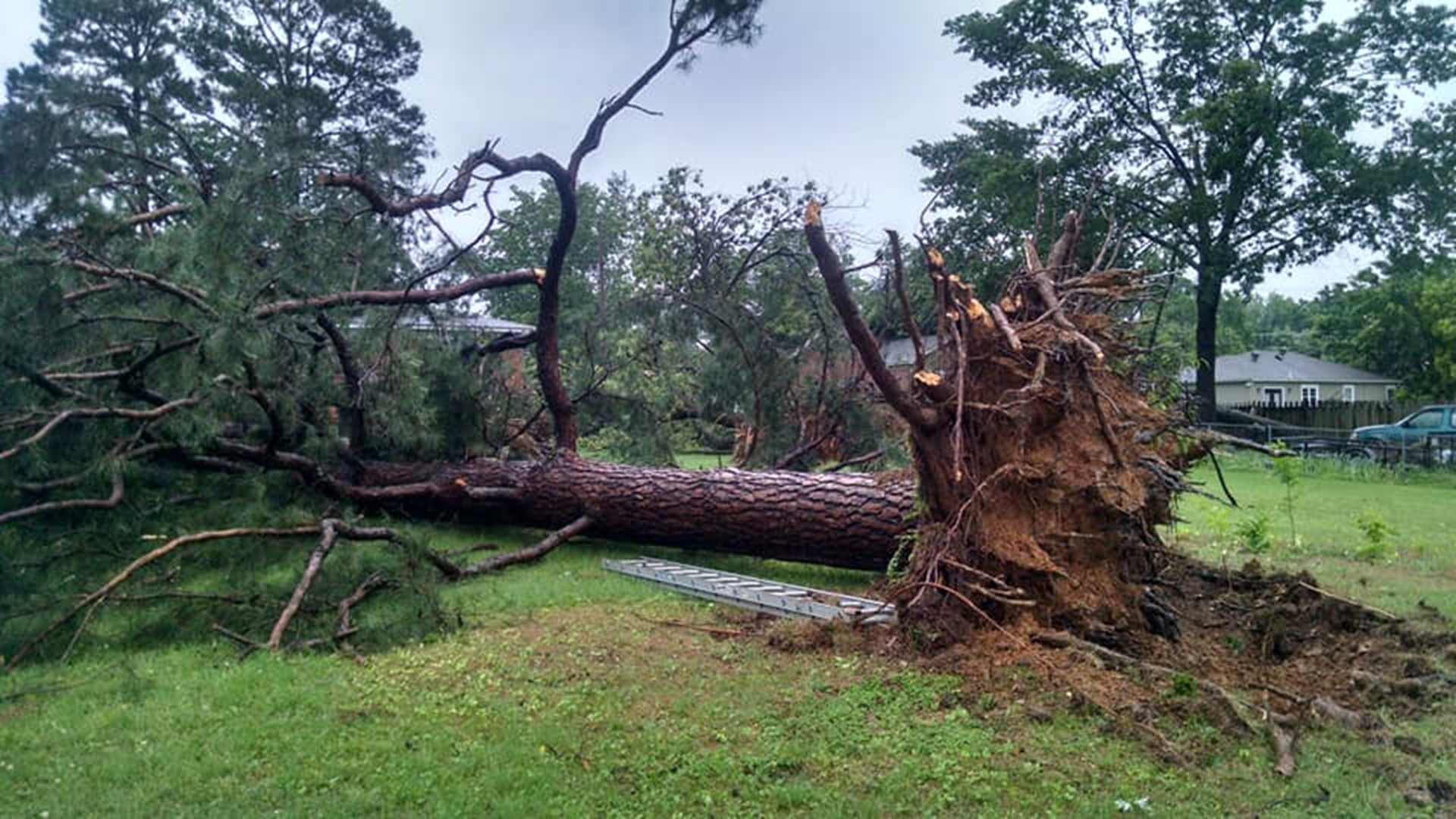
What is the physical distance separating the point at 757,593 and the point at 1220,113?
2080 centimetres

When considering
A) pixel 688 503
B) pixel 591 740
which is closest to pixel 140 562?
pixel 591 740

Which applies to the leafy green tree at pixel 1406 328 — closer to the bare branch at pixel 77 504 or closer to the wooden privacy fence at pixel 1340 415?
the wooden privacy fence at pixel 1340 415

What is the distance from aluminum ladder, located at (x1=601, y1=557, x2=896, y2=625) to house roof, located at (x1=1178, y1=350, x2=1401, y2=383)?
32665 millimetres

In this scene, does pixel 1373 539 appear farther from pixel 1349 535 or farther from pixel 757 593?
pixel 757 593

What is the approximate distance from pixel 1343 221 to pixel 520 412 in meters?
22.2

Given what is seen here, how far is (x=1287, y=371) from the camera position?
118ft

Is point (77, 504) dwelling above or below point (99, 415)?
below

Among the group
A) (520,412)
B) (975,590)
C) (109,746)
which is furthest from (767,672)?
(520,412)

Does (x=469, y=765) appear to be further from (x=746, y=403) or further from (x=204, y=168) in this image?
(x=746, y=403)

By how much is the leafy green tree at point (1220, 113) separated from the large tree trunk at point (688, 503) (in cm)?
1730

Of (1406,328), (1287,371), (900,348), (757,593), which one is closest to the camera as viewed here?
(757,593)

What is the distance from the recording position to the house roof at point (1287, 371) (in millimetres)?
35281

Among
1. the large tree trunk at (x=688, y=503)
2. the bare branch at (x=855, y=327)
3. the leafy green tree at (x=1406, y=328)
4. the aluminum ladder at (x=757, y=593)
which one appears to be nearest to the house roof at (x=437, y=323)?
the large tree trunk at (x=688, y=503)

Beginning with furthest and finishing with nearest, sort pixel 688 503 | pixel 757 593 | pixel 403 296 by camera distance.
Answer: pixel 403 296 < pixel 688 503 < pixel 757 593
